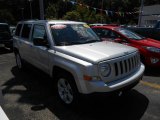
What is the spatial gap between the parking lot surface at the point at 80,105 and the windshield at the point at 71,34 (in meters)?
1.39

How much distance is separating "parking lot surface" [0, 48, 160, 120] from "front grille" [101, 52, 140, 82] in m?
0.42

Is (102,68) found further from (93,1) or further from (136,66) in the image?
(93,1)

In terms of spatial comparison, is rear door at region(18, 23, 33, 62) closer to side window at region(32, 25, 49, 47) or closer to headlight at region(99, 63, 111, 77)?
side window at region(32, 25, 49, 47)

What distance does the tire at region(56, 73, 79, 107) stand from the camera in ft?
14.2

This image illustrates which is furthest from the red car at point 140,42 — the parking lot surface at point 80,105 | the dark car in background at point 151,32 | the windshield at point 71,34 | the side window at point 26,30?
the dark car in background at point 151,32

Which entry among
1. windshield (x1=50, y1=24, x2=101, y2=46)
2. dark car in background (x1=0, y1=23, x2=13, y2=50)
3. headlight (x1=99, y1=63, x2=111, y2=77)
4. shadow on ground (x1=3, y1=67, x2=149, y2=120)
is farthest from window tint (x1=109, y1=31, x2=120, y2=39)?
dark car in background (x1=0, y1=23, x2=13, y2=50)

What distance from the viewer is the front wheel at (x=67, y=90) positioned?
433cm

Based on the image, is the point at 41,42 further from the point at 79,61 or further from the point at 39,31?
the point at 79,61

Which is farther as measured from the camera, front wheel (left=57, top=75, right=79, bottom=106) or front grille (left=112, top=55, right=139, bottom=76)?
front wheel (left=57, top=75, right=79, bottom=106)

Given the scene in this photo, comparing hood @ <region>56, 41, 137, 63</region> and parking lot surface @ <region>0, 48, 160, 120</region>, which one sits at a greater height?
hood @ <region>56, 41, 137, 63</region>

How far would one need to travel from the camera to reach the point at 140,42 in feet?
24.1

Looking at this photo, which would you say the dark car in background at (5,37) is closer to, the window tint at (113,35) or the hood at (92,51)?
the window tint at (113,35)

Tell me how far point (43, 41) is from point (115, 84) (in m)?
2.07


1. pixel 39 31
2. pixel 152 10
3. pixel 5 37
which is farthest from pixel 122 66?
pixel 152 10
